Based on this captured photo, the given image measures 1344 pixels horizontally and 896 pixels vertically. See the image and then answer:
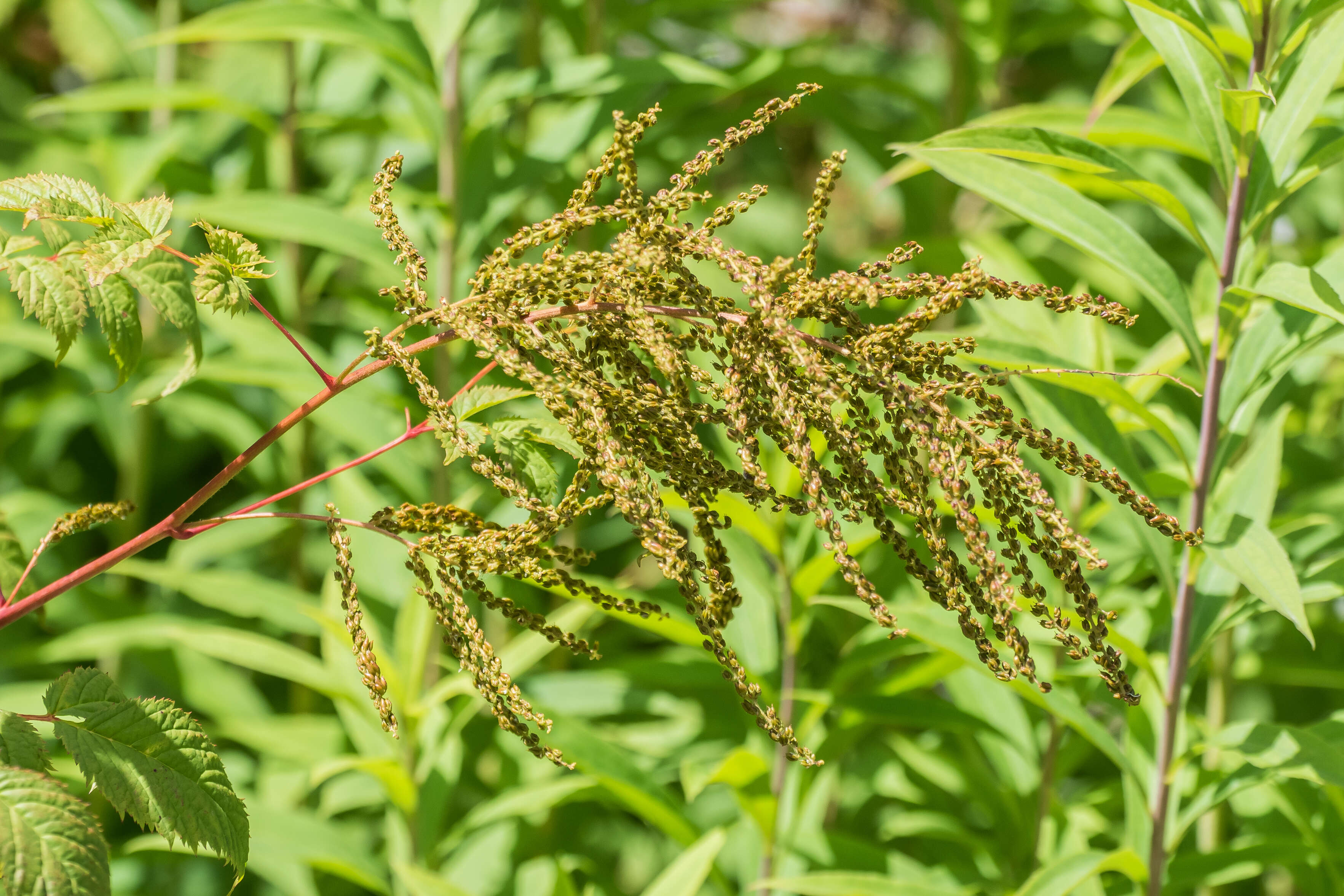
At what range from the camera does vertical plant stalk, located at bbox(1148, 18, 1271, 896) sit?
4.68 feet

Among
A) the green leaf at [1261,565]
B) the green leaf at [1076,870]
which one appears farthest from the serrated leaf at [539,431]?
the green leaf at [1076,870]

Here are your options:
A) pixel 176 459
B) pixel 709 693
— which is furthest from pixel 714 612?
pixel 176 459

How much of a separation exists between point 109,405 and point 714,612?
7.71 ft

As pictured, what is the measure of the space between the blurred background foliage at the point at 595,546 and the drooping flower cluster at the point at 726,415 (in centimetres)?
42

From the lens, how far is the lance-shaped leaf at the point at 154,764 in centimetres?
94

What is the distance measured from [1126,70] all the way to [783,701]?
1.24m

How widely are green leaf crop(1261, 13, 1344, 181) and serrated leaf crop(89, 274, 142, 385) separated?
1.36 meters

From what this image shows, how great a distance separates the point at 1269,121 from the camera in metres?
1.41

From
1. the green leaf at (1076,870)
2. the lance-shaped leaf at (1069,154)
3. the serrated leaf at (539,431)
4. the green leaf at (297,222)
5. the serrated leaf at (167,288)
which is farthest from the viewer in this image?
the green leaf at (297,222)

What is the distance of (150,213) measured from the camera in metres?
1.00

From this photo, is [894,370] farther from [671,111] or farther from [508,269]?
[671,111]

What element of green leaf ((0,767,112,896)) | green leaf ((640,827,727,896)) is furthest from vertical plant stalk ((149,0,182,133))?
green leaf ((0,767,112,896))

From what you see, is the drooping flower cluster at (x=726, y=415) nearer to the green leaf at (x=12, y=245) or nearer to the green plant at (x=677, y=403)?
the green plant at (x=677, y=403)

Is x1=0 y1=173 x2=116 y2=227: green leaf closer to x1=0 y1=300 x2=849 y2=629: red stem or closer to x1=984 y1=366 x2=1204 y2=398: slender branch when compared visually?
x1=0 y1=300 x2=849 y2=629: red stem
